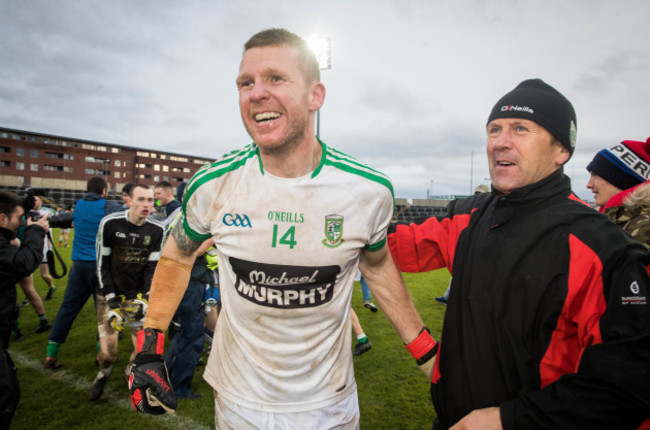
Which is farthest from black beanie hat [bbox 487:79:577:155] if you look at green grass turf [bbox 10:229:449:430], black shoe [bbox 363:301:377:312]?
black shoe [bbox 363:301:377:312]

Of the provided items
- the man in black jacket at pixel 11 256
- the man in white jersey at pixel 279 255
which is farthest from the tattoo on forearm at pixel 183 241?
the man in black jacket at pixel 11 256

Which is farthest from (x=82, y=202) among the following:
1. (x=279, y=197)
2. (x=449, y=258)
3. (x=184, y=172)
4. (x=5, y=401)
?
(x=184, y=172)

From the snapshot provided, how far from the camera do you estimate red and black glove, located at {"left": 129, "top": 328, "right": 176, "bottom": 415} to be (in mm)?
1883

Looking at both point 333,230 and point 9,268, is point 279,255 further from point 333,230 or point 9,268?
point 9,268

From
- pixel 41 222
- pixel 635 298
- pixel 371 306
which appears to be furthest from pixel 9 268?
pixel 371 306

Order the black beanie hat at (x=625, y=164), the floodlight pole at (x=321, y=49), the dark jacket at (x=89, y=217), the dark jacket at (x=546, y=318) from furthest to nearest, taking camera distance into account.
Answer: the floodlight pole at (x=321, y=49) < the dark jacket at (x=89, y=217) < the black beanie hat at (x=625, y=164) < the dark jacket at (x=546, y=318)

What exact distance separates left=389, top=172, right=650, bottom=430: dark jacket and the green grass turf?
8.90 ft

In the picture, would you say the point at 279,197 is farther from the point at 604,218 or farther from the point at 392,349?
the point at 392,349

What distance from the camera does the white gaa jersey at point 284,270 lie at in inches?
77.2

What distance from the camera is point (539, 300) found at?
1576 millimetres

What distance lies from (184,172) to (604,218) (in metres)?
78.0

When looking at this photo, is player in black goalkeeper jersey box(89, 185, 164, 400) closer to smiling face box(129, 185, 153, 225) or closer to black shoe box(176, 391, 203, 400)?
smiling face box(129, 185, 153, 225)

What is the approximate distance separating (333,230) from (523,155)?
110 cm

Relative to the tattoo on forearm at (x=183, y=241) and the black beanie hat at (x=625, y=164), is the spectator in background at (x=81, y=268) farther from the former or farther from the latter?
the black beanie hat at (x=625, y=164)
